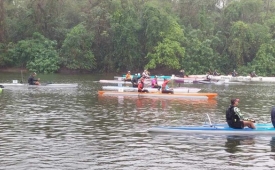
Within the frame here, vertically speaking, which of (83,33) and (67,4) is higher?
(67,4)

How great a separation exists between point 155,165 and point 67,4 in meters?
69.2

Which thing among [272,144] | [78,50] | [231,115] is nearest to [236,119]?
[231,115]

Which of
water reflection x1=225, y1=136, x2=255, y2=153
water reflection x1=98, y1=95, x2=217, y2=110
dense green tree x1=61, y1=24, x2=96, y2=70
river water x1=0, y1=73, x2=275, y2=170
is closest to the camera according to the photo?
river water x1=0, y1=73, x2=275, y2=170

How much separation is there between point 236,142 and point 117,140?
4374 millimetres

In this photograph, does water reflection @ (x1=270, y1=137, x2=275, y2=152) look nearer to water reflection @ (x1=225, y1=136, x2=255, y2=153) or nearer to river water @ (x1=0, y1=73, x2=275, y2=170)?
river water @ (x1=0, y1=73, x2=275, y2=170)

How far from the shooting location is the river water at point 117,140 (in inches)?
548

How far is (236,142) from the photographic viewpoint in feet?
55.7

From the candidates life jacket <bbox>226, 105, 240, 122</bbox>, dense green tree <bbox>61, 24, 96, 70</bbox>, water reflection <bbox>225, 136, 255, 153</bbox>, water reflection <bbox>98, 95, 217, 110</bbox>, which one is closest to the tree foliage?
dense green tree <bbox>61, 24, 96, 70</bbox>

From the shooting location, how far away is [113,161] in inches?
552

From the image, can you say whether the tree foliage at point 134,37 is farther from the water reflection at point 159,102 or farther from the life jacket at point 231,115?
the life jacket at point 231,115

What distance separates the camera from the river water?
45.7 feet

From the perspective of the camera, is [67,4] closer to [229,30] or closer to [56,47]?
[56,47]

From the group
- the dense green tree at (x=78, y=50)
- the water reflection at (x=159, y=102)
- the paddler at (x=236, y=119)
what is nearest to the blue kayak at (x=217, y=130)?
the paddler at (x=236, y=119)

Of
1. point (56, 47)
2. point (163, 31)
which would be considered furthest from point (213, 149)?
point (56, 47)
